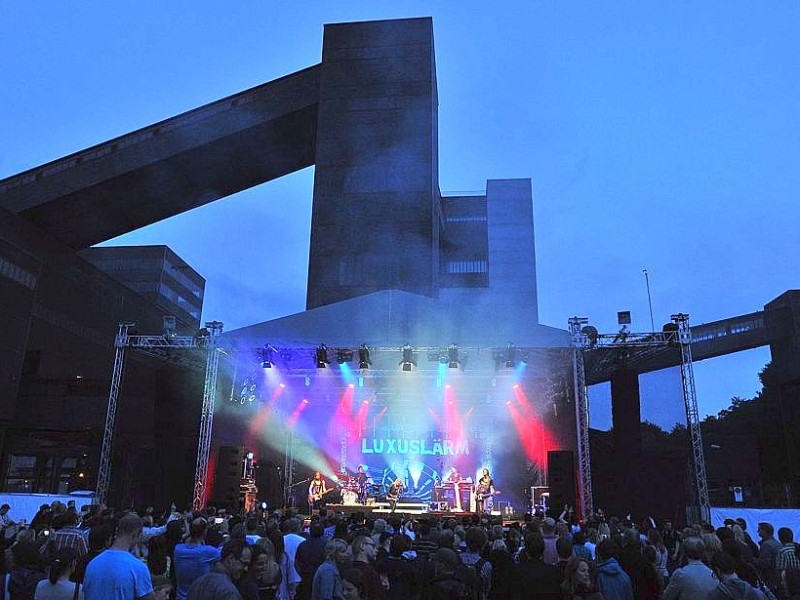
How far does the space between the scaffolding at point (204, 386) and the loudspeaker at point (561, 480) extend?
9453 mm

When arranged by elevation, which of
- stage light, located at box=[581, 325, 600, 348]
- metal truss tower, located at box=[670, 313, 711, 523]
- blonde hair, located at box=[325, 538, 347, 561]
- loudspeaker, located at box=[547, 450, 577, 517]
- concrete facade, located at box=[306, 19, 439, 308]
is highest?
concrete facade, located at box=[306, 19, 439, 308]

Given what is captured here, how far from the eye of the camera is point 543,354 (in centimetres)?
1802

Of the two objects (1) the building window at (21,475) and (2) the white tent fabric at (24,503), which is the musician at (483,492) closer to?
(2) the white tent fabric at (24,503)

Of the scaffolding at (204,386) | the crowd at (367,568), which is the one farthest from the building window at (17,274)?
the crowd at (367,568)

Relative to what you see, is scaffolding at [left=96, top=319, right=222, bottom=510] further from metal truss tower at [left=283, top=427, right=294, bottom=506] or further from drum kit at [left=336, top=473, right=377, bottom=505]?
metal truss tower at [left=283, top=427, right=294, bottom=506]

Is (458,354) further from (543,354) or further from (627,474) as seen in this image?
(627,474)

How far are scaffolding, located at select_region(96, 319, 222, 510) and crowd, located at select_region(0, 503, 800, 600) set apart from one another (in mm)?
10414

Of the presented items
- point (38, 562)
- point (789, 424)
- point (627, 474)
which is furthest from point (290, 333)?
point (789, 424)

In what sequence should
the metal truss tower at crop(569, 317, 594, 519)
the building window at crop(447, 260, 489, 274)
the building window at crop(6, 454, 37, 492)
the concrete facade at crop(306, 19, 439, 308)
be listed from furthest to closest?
1. the building window at crop(447, 260, 489, 274)
2. the building window at crop(6, 454, 37, 492)
3. the concrete facade at crop(306, 19, 439, 308)
4. the metal truss tower at crop(569, 317, 594, 519)

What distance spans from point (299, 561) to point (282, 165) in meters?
33.5

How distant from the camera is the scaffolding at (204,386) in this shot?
17.1 metres

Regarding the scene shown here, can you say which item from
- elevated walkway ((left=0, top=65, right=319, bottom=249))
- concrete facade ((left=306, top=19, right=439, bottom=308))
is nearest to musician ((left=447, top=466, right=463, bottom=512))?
concrete facade ((left=306, top=19, right=439, bottom=308))

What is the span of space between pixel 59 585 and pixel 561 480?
1458cm

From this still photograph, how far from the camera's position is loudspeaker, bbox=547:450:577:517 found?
16.3 metres
